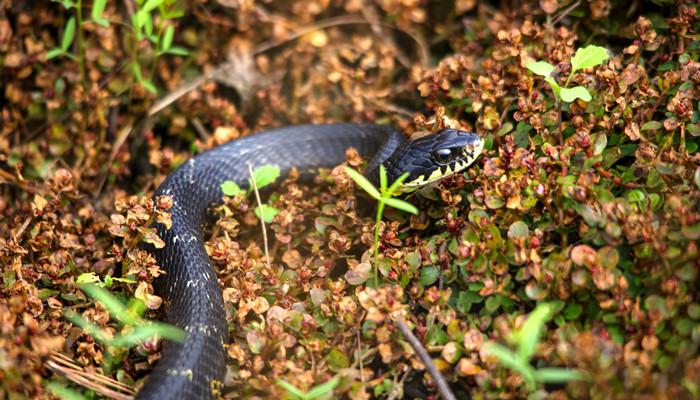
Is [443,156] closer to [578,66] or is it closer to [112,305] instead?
[578,66]

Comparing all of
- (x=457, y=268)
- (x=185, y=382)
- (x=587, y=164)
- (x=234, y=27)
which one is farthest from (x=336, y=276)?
(x=234, y=27)

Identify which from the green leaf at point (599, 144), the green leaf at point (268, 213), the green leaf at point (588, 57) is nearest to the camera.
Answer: the green leaf at point (588, 57)

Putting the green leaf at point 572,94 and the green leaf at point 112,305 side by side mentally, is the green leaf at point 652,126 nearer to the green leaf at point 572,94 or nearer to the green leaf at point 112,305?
the green leaf at point 572,94

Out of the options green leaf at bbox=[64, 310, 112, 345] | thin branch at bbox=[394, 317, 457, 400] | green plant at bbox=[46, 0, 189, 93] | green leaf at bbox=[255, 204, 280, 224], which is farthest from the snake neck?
thin branch at bbox=[394, 317, 457, 400]

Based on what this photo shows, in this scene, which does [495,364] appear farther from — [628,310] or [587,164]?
[587,164]

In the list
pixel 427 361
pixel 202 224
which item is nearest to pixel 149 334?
pixel 427 361

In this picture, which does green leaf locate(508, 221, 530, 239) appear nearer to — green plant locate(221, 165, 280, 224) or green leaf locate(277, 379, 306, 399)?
green leaf locate(277, 379, 306, 399)

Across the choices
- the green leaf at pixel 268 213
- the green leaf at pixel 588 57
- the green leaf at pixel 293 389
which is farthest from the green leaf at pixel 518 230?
the green leaf at pixel 268 213

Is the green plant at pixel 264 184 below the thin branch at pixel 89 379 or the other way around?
the other way around
